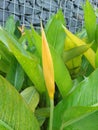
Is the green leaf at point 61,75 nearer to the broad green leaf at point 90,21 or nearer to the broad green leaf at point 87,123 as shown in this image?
the broad green leaf at point 87,123

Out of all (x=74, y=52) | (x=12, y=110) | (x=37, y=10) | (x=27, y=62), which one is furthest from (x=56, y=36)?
(x=37, y=10)

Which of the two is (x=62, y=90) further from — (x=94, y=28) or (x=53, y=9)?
(x=53, y=9)

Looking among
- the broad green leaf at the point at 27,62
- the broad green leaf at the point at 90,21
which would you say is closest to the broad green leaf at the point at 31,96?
the broad green leaf at the point at 27,62

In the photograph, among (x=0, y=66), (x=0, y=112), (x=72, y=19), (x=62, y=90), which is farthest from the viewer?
(x=72, y=19)

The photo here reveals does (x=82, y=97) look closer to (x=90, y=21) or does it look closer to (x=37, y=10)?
(x=90, y=21)

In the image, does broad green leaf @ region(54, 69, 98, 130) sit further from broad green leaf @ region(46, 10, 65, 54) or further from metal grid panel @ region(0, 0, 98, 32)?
metal grid panel @ region(0, 0, 98, 32)

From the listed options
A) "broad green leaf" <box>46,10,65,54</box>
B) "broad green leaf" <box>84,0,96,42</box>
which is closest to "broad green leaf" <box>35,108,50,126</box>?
"broad green leaf" <box>46,10,65,54</box>

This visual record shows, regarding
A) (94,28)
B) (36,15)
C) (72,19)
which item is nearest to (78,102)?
(94,28)
